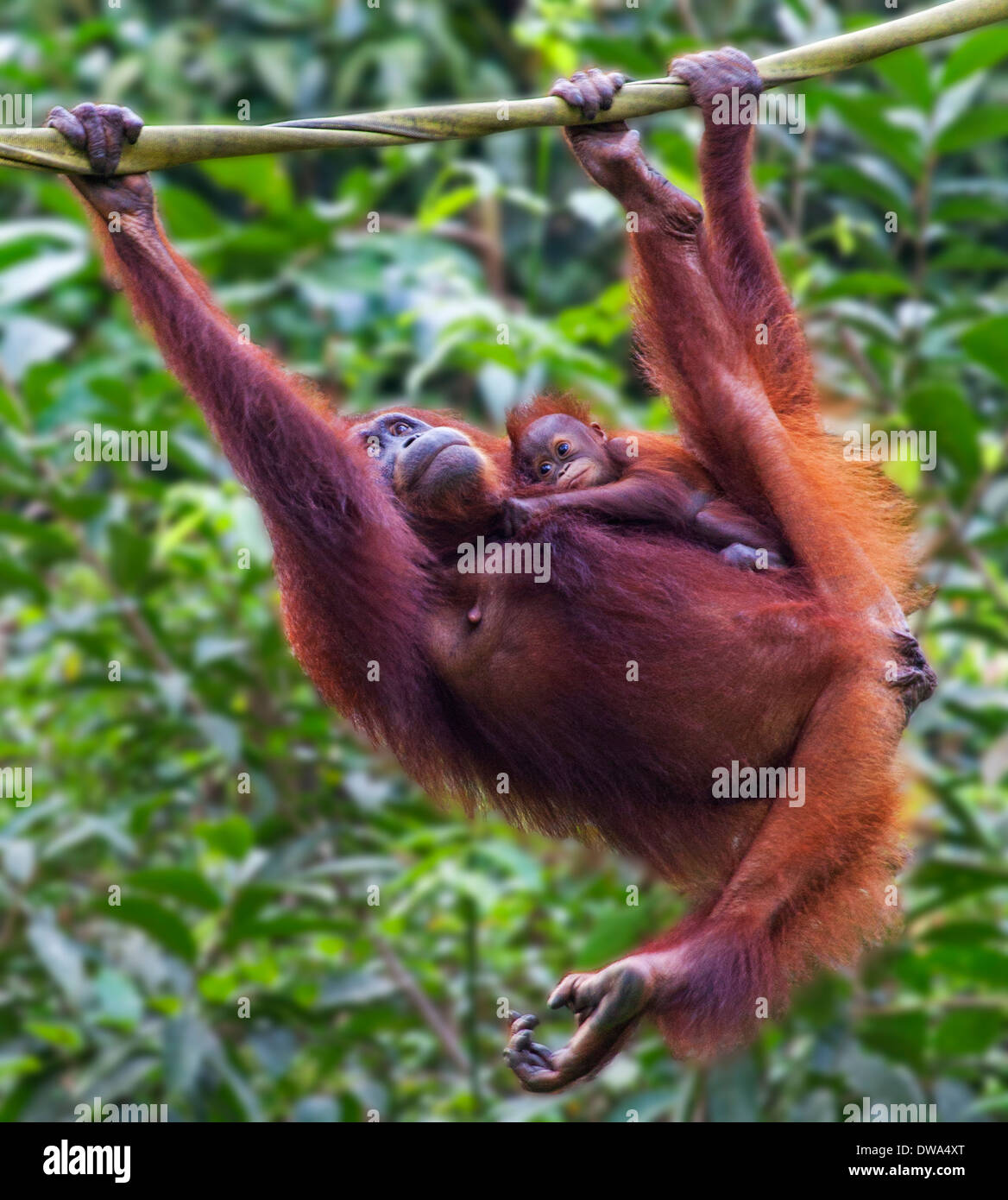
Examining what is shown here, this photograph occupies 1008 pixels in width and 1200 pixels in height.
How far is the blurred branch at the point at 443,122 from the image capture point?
3012 mm

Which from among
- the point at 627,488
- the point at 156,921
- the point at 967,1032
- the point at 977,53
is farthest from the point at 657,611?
the point at 977,53

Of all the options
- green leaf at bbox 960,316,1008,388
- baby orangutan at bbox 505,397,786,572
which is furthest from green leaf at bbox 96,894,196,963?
green leaf at bbox 960,316,1008,388

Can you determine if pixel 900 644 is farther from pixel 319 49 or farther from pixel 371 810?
pixel 319 49

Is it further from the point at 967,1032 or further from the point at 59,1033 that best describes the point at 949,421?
the point at 59,1033

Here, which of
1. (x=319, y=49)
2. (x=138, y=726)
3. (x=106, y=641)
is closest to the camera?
(x=106, y=641)

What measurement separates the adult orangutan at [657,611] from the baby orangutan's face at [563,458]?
11 cm

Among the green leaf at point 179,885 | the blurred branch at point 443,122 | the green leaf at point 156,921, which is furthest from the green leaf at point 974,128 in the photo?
the green leaf at point 156,921

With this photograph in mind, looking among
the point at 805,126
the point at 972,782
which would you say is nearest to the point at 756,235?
the point at 805,126

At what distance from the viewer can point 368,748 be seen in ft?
19.6

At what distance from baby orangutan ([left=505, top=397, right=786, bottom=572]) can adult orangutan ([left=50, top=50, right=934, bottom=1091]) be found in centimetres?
4

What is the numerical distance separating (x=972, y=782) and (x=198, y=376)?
12.5ft

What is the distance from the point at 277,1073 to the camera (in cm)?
554

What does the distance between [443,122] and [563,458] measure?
884 millimetres

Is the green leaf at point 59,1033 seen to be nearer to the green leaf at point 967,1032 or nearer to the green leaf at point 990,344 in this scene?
the green leaf at point 967,1032
